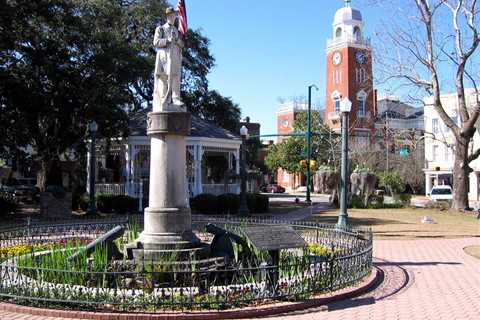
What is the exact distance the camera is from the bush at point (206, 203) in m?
28.7

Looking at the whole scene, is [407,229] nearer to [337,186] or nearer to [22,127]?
[337,186]

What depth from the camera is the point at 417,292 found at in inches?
401

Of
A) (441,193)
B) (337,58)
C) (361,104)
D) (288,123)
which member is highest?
(337,58)

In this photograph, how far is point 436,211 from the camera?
34.1 meters

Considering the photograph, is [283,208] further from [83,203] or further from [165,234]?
[165,234]

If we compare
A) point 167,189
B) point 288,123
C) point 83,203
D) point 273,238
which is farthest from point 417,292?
point 288,123

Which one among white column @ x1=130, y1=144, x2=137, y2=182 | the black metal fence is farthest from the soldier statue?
white column @ x1=130, y1=144, x2=137, y2=182

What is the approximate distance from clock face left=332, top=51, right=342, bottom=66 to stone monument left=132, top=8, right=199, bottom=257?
6199 centimetres

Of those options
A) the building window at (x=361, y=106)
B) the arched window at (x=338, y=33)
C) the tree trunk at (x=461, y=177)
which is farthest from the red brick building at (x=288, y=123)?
the tree trunk at (x=461, y=177)

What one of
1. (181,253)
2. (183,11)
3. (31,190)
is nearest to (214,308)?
(181,253)

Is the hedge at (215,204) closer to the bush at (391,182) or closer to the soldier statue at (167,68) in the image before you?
the soldier statue at (167,68)

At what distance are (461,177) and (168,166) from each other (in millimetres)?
27622

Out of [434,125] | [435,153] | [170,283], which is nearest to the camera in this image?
[170,283]

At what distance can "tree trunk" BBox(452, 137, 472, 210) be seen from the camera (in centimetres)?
3347
